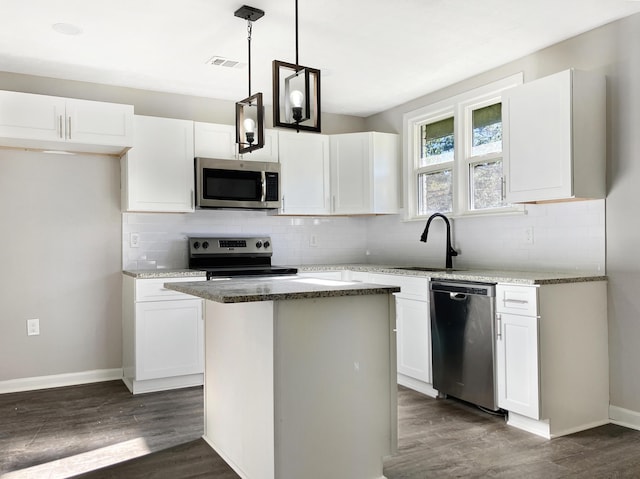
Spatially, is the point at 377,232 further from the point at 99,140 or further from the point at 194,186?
the point at 99,140

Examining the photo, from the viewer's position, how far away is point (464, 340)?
3.45m

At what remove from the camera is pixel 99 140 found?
13.0 ft

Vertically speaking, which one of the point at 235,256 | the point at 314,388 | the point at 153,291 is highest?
the point at 235,256

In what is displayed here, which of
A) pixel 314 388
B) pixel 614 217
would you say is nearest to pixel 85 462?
pixel 314 388

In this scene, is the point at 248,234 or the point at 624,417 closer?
the point at 624,417

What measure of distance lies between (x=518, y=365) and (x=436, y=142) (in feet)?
7.72

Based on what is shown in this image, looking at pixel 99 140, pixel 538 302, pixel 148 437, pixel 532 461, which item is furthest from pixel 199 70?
pixel 532 461

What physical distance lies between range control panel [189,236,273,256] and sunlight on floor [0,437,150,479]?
198cm

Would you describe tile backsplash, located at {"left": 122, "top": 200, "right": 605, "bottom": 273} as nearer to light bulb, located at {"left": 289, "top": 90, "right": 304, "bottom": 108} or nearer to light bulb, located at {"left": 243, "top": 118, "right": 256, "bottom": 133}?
light bulb, located at {"left": 243, "top": 118, "right": 256, "bottom": 133}

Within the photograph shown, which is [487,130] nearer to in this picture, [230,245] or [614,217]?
[614,217]

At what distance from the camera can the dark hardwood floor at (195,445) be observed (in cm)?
256

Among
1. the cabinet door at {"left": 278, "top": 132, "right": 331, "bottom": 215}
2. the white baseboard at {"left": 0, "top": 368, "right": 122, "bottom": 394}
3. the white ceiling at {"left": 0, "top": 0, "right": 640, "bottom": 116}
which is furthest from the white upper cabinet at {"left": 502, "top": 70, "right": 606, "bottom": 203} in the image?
the white baseboard at {"left": 0, "top": 368, "right": 122, "bottom": 394}

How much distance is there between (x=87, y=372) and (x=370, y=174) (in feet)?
9.96

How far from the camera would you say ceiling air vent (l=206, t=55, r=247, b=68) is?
3812 millimetres
